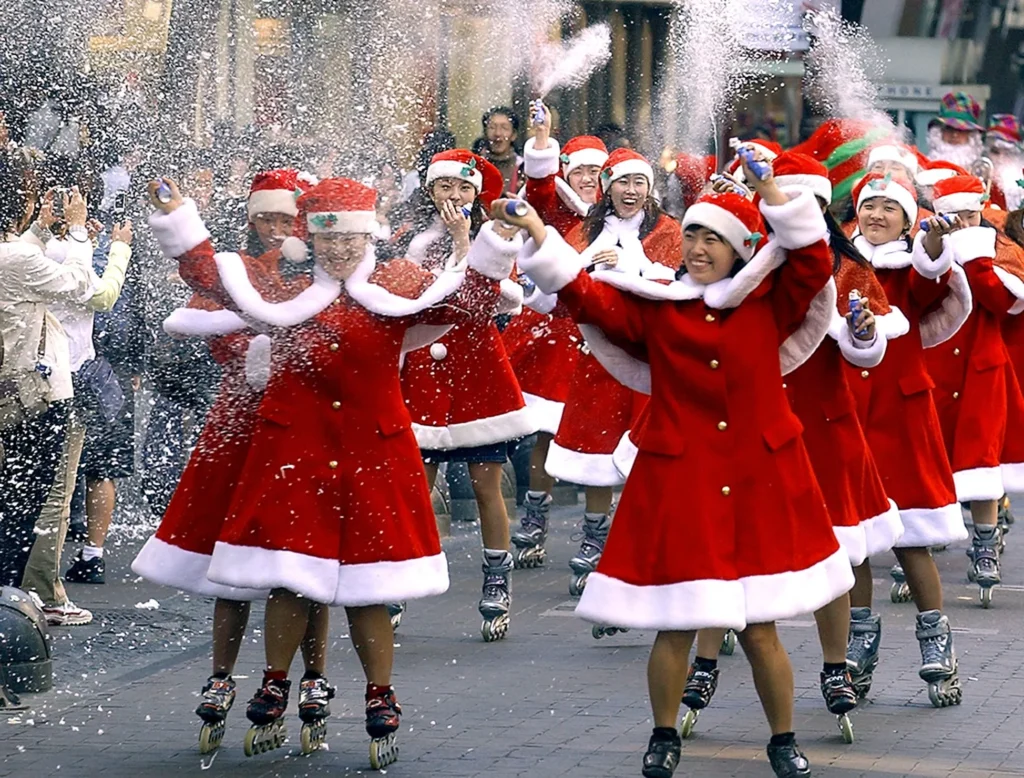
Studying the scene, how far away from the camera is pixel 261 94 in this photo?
13.4 meters

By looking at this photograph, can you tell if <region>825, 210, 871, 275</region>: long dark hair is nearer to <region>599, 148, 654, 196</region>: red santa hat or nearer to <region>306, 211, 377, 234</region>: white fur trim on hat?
<region>306, 211, 377, 234</region>: white fur trim on hat

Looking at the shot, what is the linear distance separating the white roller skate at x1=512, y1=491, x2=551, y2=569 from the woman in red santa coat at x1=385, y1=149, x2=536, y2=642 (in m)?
1.56

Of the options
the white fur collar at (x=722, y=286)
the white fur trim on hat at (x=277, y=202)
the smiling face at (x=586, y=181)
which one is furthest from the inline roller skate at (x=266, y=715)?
the smiling face at (x=586, y=181)

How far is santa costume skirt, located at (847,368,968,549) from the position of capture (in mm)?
8336

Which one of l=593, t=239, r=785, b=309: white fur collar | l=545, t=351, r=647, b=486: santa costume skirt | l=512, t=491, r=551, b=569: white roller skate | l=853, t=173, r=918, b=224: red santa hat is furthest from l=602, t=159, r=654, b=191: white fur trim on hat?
l=593, t=239, r=785, b=309: white fur collar

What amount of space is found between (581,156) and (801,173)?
159 inches

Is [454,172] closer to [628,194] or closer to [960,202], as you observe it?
[628,194]

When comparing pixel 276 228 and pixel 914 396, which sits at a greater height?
pixel 276 228

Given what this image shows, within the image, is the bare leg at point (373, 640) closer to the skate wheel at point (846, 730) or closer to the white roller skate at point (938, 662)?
the skate wheel at point (846, 730)

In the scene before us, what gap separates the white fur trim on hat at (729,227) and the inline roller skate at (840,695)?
168 cm

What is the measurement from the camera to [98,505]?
10.8m

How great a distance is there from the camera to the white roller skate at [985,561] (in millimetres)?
10516

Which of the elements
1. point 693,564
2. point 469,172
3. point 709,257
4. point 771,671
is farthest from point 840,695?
point 469,172

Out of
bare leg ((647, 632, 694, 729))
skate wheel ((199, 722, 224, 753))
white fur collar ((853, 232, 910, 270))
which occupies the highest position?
white fur collar ((853, 232, 910, 270))
